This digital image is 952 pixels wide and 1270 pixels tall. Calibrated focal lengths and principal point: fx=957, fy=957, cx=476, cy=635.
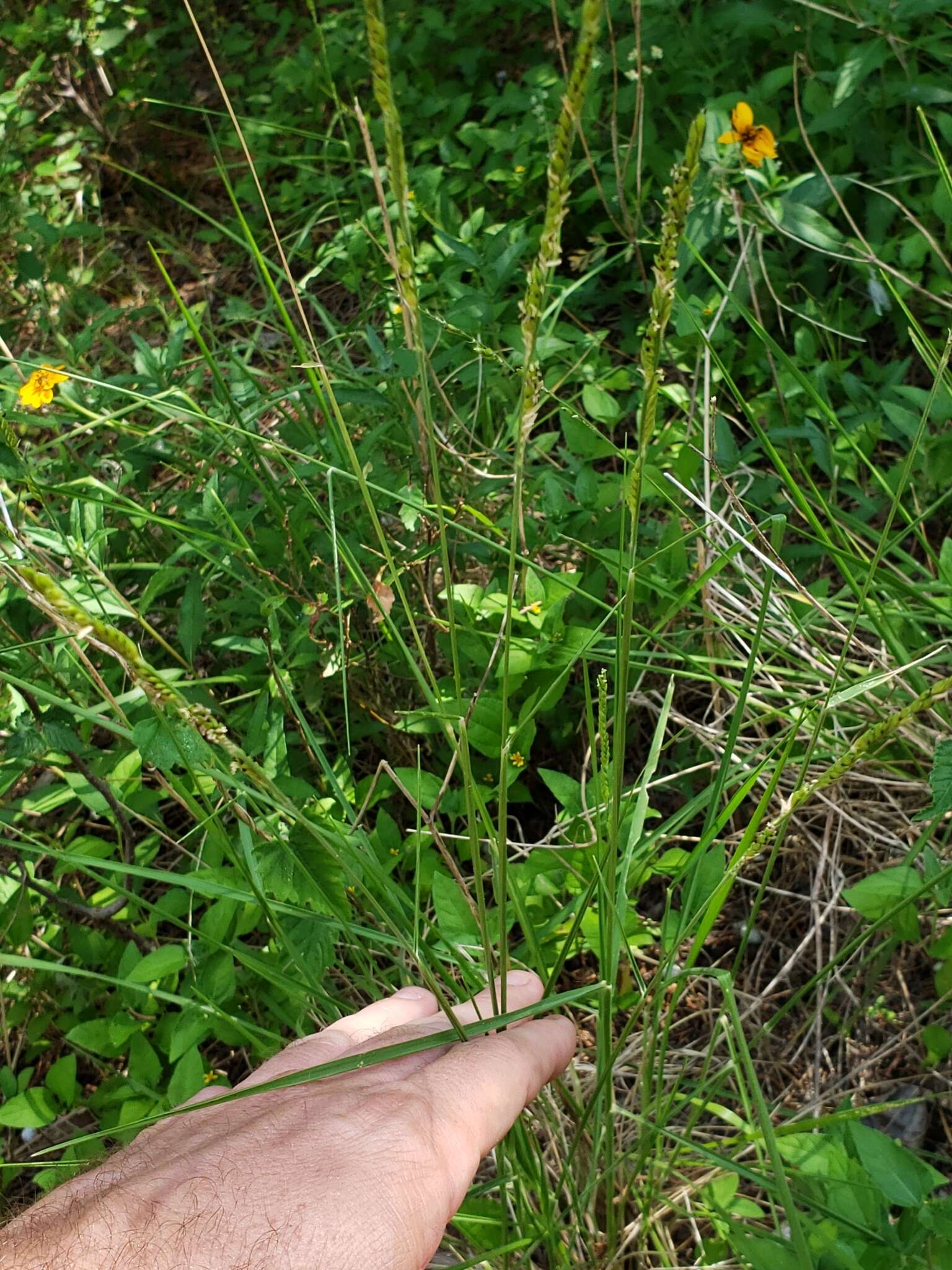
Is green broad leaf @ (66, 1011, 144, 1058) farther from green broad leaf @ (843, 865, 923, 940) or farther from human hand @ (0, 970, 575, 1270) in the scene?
green broad leaf @ (843, 865, 923, 940)

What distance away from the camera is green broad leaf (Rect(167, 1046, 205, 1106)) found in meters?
1.27

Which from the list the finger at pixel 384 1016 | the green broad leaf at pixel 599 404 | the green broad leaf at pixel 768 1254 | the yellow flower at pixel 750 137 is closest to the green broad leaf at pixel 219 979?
the finger at pixel 384 1016

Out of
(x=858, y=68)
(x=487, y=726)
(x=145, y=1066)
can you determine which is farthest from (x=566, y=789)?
(x=858, y=68)

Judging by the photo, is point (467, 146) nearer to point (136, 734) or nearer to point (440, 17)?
point (440, 17)

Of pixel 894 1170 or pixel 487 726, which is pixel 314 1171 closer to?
pixel 894 1170

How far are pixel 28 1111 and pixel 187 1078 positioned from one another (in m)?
0.29

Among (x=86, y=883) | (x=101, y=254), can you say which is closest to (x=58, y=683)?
(x=86, y=883)

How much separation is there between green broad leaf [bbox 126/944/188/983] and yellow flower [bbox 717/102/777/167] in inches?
64.1

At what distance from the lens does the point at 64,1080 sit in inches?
56.0

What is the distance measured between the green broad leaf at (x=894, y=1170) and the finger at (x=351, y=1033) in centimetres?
47

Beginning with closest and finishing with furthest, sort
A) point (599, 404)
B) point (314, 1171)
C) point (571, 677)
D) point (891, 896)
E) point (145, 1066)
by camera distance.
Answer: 1. point (314, 1171)
2. point (891, 896)
3. point (145, 1066)
4. point (571, 677)
5. point (599, 404)

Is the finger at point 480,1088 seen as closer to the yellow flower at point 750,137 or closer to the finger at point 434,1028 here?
the finger at point 434,1028

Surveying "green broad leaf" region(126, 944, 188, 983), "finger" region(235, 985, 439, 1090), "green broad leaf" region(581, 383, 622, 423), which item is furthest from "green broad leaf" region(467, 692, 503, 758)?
"green broad leaf" region(581, 383, 622, 423)

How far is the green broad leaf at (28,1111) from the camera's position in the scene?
4.44 ft
